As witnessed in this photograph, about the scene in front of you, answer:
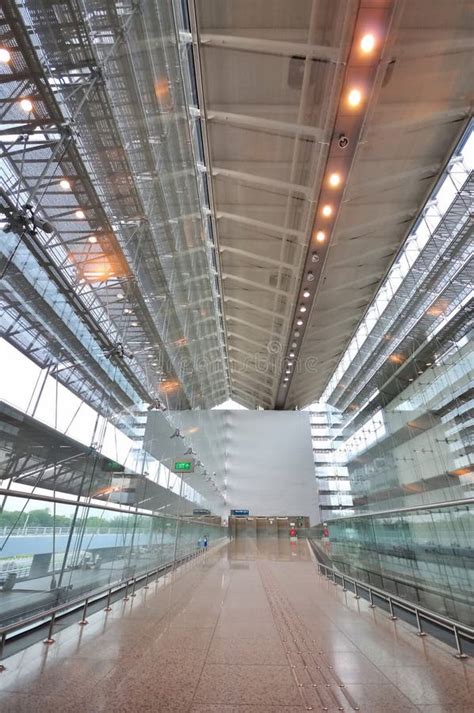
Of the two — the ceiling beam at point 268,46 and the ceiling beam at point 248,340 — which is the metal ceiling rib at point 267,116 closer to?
the ceiling beam at point 268,46

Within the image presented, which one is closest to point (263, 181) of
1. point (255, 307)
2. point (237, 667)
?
point (255, 307)

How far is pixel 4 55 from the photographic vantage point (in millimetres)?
3812

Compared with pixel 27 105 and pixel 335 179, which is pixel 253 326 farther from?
pixel 27 105

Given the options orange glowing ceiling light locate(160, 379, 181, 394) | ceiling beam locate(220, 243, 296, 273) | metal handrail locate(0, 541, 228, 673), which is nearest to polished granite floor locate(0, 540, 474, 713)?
metal handrail locate(0, 541, 228, 673)

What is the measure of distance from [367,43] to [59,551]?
31.4 ft

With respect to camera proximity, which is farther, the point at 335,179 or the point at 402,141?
the point at 402,141

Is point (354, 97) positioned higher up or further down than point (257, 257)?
further down

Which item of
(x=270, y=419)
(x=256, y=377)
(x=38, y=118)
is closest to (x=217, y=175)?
(x=38, y=118)

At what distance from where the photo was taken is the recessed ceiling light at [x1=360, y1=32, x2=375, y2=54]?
6283 millimetres

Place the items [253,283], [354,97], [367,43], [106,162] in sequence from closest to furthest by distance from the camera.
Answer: [106,162]
[367,43]
[354,97]
[253,283]

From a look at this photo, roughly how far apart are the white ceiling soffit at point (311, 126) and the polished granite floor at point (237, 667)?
349 inches

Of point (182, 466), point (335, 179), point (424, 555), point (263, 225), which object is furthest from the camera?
point (263, 225)

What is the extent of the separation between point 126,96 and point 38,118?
226 cm

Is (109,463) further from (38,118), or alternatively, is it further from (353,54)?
(353,54)
